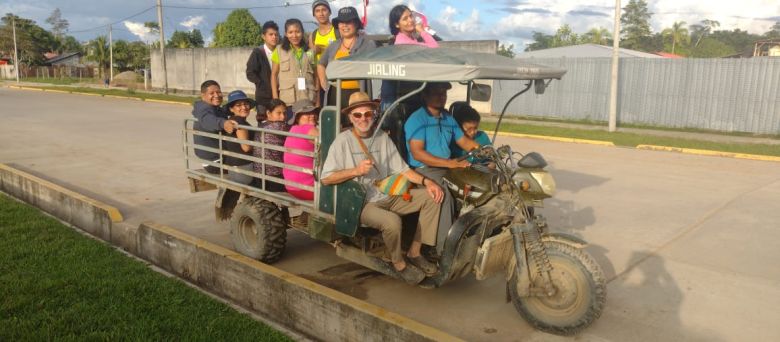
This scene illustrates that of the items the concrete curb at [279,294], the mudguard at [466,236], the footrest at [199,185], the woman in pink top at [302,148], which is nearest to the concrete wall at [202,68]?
the footrest at [199,185]

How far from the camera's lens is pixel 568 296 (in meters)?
3.89

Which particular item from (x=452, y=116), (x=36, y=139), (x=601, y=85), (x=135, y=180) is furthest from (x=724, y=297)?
(x=601, y=85)

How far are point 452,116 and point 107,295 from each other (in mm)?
3027

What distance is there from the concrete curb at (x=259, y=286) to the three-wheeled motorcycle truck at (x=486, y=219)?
22.8 inches

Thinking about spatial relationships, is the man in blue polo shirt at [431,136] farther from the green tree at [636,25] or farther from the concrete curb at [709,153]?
the green tree at [636,25]

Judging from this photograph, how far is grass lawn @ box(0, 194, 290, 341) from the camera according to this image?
152 inches

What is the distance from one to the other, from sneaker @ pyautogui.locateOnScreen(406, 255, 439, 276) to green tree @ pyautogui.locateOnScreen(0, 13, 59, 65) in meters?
74.4

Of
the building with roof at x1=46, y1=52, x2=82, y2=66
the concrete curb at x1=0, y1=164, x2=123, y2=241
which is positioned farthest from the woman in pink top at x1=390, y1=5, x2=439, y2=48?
the building with roof at x1=46, y1=52, x2=82, y2=66

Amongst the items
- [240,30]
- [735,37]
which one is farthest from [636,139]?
[735,37]

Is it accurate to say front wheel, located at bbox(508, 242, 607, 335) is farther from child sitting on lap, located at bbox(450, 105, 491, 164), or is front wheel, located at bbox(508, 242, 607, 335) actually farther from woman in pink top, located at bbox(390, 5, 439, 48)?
woman in pink top, located at bbox(390, 5, 439, 48)

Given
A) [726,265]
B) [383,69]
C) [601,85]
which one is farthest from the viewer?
[601,85]

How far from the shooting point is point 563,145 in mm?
14117

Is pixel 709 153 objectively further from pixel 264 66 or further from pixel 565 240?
pixel 565 240

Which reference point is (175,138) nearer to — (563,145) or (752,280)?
(563,145)
